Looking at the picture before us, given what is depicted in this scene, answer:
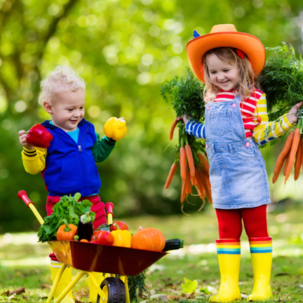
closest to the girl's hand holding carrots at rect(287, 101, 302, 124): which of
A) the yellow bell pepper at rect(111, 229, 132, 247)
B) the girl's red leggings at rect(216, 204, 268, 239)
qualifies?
the girl's red leggings at rect(216, 204, 268, 239)

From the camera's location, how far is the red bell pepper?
9.32 feet

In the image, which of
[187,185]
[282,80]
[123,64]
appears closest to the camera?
[282,80]

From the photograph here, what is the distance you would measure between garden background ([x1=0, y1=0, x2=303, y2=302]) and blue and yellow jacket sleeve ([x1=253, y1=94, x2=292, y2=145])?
255 inches

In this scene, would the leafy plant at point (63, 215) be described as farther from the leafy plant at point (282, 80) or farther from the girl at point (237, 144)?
the leafy plant at point (282, 80)

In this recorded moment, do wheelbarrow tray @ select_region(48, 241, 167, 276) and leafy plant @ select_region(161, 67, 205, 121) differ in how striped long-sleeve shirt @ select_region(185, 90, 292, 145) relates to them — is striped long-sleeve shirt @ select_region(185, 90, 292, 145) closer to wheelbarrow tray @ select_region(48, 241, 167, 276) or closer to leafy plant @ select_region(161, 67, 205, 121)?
leafy plant @ select_region(161, 67, 205, 121)

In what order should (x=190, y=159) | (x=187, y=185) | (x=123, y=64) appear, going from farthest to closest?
(x=123, y=64) < (x=187, y=185) < (x=190, y=159)

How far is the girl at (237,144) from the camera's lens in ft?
10.1

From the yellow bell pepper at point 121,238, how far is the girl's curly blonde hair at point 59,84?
114 cm

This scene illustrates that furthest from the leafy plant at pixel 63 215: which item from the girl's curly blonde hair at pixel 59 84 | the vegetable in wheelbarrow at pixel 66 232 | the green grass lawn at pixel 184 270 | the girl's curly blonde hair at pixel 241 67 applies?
the girl's curly blonde hair at pixel 241 67

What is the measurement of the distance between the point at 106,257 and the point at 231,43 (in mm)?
1750

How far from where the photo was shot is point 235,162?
3.10m

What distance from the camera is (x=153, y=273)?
4.72 m

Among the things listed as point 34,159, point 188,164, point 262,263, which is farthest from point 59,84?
point 262,263

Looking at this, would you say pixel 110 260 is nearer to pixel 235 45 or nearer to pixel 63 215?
pixel 63 215
